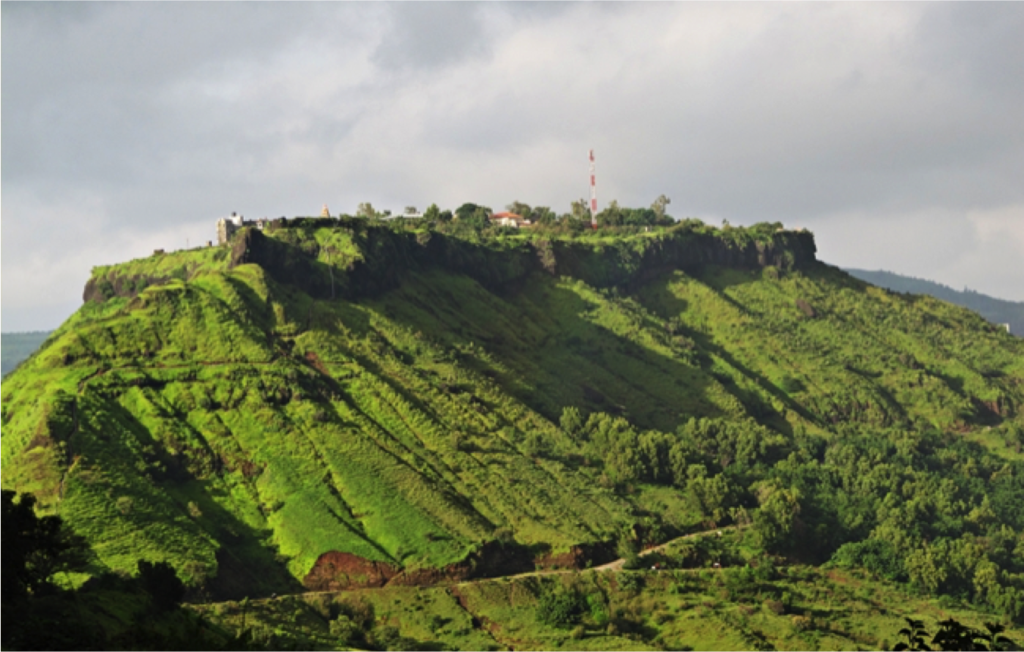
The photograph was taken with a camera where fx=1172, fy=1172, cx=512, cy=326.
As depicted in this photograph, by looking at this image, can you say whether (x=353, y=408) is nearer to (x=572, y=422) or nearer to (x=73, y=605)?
(x=572, y=422)

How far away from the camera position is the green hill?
321 ft

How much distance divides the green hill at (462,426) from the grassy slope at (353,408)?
307 millimetres

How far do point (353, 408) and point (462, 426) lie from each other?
10946mm

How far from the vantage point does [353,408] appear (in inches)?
4513

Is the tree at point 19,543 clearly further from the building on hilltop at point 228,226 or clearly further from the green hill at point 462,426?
the building on hilltop at point 228,226

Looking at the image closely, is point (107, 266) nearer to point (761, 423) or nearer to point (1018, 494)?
point (761, 423)

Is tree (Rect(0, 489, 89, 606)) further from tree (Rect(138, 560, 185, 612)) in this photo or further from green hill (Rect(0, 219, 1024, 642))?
green hill (Rect(0, 219, 1024, 642))

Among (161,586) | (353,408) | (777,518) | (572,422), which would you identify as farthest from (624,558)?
(161,586)

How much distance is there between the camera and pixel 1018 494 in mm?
138125

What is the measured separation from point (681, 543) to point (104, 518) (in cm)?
5047

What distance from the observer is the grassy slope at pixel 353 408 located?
318ft

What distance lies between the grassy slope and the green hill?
307 millimetres

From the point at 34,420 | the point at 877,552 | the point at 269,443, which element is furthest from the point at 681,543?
the point at 34,420

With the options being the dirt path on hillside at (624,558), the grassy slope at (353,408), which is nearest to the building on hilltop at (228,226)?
the grassy slope at (353,408)
